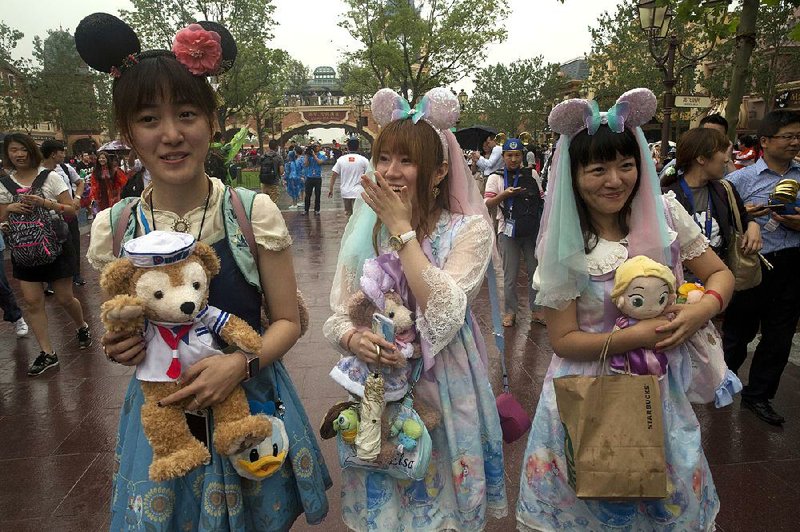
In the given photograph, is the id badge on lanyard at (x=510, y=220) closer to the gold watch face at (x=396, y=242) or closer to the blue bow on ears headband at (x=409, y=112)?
the blue bow on ears headband at (x=409, y=112)

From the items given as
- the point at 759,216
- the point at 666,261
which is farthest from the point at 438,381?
the point at 759,216

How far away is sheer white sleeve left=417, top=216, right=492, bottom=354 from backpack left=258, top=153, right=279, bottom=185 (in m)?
14.0

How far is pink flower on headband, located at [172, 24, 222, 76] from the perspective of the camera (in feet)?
4.92

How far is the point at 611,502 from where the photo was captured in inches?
71.7

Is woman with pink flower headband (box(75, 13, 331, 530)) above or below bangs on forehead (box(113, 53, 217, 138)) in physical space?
below

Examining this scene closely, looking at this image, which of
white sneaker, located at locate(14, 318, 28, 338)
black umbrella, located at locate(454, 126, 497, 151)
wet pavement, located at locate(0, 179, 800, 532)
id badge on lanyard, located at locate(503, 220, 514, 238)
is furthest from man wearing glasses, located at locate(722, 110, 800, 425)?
black umbrella, located at locate(454, 126, 497, 151)

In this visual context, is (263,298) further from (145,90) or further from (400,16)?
(400,16)

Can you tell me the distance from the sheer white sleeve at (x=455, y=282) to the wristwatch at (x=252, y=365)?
0.51 metres

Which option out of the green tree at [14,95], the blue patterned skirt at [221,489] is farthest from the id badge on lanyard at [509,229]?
the green tree at [14,95]

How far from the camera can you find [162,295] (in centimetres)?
139

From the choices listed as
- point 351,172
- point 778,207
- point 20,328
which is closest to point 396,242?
point 778,207

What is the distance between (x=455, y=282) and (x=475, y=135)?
40.4ft

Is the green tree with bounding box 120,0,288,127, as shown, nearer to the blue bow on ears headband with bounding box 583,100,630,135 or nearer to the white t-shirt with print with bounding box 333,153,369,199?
the white t-shirt with print with bounding box 333,153,369,199

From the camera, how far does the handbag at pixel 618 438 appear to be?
5.42 ft
